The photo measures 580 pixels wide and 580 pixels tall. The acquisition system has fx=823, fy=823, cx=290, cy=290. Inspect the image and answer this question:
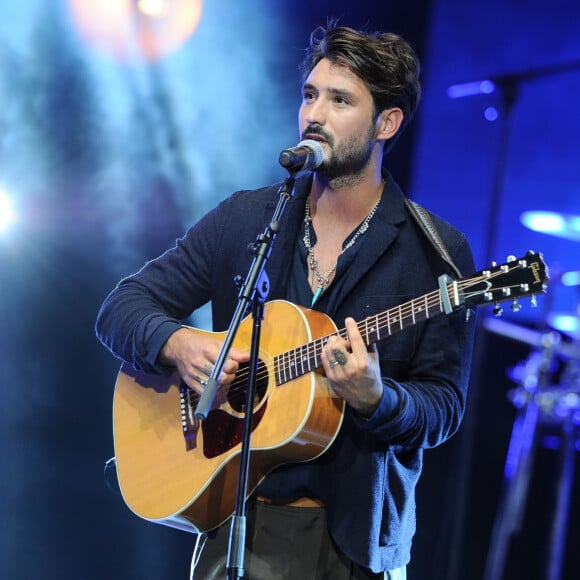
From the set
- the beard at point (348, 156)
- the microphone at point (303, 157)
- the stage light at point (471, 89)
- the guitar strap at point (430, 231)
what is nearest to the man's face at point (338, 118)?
the beard at point (348, 156)

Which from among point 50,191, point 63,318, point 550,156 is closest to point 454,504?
point 550,156

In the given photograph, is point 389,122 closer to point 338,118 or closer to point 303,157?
point 338,118

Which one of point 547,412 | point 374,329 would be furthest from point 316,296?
point 547,412

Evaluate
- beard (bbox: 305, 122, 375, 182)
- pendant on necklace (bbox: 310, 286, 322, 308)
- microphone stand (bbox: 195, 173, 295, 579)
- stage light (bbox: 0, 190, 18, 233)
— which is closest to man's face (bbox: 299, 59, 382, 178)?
beard (bbox: 305, 122, 375, 182)

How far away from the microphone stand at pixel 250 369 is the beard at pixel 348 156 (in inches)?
24.0

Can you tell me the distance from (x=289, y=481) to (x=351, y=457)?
A: 0.77 feet

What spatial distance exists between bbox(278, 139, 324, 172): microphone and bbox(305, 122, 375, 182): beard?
0.55 ft

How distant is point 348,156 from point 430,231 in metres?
0.47

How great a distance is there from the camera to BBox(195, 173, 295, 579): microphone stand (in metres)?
2.32

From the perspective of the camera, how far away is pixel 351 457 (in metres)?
2.73

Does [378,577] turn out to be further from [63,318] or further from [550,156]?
[550,156]

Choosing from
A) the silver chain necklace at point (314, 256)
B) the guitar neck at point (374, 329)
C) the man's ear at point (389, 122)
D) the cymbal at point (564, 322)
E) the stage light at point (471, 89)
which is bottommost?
the guitar neck at point (374, 329)

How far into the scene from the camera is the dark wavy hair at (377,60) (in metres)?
3.25

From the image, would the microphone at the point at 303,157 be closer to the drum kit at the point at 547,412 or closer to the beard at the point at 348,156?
the beard at the point at 348,156
